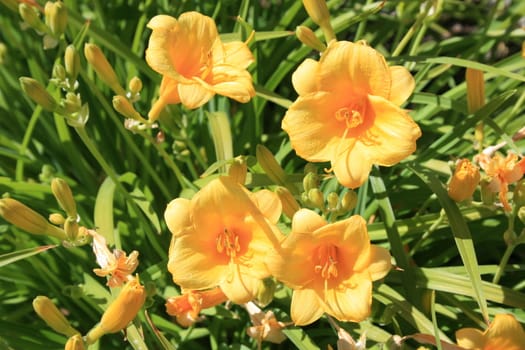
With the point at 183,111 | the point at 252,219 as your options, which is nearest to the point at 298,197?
the point at 252,219

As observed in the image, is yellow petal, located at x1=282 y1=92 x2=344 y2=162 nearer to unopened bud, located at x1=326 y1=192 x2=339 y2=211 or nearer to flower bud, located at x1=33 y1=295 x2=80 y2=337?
unopened bud, located at x1=326 y1=192 x2=339 y2=211

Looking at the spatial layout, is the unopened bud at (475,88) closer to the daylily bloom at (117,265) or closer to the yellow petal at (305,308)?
the yellow petal at (305,308)

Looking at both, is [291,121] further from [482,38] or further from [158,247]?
[482,38]

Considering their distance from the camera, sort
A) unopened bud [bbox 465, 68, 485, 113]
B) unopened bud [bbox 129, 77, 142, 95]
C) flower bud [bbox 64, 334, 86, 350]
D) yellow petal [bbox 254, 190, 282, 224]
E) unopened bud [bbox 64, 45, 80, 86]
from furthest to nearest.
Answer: unopened bud [bbox 465, 68, 485, 113] < unopened bud [bbox 129, 77, 142, 95] < unopened bud [bbox 64, 45, 80, 86] < yellow petal [bbox 254, 190, 282, 224] < flower bud [bbox 64, 334, 86, 350]

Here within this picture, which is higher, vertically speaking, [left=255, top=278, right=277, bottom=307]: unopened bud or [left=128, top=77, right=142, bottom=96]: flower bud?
[left=128, top=77, right=142, bottom=96]: flower bud

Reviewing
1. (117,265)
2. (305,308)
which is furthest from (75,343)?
(305,308)

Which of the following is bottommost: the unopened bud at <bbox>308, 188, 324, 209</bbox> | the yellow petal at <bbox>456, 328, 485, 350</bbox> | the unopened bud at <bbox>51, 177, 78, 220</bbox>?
the yellow petal at <bbox>456, 328, 485, 350</bbox>

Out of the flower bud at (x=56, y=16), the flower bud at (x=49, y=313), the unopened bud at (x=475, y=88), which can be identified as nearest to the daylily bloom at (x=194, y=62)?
the flower bud at (x=56, y=16)

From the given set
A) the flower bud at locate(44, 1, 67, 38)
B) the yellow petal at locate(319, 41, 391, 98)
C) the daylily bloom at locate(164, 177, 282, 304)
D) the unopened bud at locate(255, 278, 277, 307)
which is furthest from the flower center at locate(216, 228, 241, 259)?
the flower bud at locate(44, 1, 67, 38)
